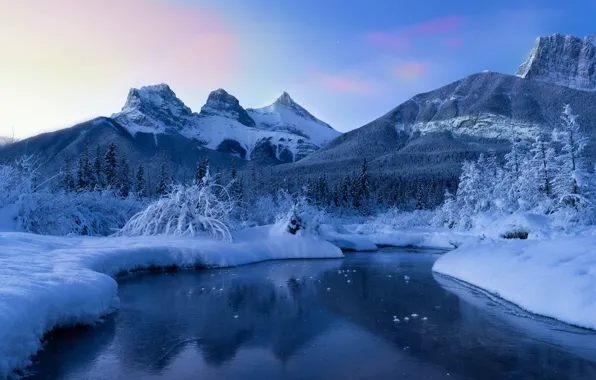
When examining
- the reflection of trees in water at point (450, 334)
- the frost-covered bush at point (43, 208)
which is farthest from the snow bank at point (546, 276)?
the frost-covered bush at point (43, 208)

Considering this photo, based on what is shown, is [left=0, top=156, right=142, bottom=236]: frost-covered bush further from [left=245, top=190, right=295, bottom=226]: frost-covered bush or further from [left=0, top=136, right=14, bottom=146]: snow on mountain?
[left=245, top=190, right=295, bottom=226]: frost-covered bush

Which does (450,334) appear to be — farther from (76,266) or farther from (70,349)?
(76,266)

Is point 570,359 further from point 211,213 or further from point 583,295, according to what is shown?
point 211,213

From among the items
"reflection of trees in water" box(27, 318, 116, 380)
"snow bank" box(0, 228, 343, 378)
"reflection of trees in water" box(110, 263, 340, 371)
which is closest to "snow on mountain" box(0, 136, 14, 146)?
"snow bank" box(0, 228, 343, 378)

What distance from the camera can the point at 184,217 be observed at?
21.6 metres

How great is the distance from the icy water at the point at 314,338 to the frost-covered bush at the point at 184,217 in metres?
7.54

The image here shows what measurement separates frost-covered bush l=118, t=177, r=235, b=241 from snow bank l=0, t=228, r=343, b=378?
1.10 metres

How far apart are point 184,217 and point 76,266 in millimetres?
10211

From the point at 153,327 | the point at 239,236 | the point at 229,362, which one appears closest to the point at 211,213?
the point at 239,236

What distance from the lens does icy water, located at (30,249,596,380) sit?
6746mm

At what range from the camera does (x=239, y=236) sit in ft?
73.5

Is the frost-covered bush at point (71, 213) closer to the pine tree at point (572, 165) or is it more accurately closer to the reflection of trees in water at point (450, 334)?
the reflection of trees in water at point (450, 334)

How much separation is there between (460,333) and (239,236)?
49.6 ft

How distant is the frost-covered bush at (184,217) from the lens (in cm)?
2138
